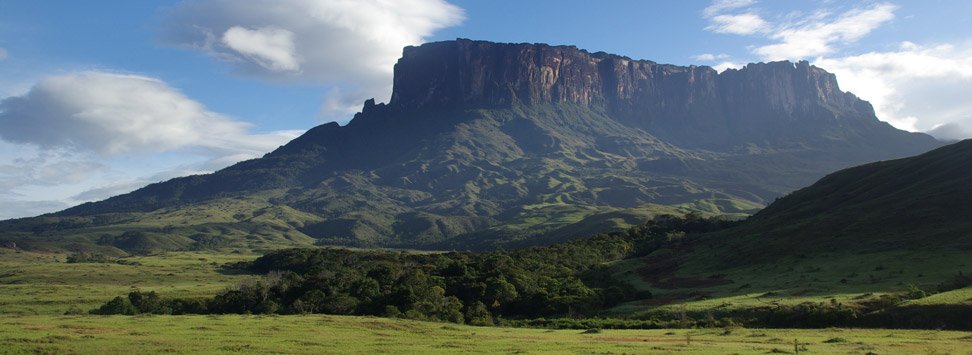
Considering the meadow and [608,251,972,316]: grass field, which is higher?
[608,251,972,316]: grass field

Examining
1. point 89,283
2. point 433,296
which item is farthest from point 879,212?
point 89,283

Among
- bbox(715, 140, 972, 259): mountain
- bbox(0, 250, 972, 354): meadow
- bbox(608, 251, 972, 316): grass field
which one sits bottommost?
bbox(0, 250, 972, 354): meadow

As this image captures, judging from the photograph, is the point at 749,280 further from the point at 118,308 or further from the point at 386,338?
the point at 118,308

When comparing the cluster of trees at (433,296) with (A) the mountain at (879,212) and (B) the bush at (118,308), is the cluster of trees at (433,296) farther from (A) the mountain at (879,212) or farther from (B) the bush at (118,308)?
(A) the mountain at (879,212)

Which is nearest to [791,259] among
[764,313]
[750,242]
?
[750,242]

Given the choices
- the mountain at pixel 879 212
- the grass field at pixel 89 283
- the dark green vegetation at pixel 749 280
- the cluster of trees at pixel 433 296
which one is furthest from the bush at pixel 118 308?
the mountain at pixel 879 212

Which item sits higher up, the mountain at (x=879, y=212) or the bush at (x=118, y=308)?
the mountain at (x=879, y=212)

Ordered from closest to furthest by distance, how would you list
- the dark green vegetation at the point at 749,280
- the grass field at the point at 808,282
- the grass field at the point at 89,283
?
1. the dark green vegetation at the point at 749,280
2. the grass field at the point at 808,282
3. the grass field at the point at 89,283

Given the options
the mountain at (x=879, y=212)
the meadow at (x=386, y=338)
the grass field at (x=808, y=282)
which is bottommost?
the meadow at (x=386, y=338)

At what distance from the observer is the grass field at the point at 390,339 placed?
41.4 meters

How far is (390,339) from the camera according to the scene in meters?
49.4

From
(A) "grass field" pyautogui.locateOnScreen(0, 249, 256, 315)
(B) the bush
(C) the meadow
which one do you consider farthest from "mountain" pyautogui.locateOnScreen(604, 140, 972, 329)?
(A) "grass field" pyautogui.locateOnScreen(0, 249, 256, 315)

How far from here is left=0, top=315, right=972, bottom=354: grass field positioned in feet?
136

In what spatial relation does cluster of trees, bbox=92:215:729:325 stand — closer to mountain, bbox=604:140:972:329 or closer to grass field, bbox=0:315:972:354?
mountain, bbox=604:140:972:329
